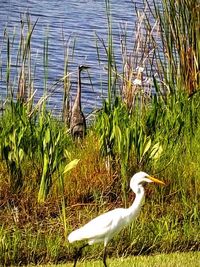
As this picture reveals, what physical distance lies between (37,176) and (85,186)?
1.32 feet

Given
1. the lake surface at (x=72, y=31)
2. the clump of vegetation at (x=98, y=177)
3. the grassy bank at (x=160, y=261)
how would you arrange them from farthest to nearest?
the lake surface at (x=72, y=31), the clump of vegetation at (x=98, y=177), the grassy bank at (x=160, y=261)

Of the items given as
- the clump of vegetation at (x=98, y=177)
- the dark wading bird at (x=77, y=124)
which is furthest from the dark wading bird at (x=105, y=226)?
the dark wading bird at (x=77, y=124)

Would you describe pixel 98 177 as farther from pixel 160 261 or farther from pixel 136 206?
pixel 136 206

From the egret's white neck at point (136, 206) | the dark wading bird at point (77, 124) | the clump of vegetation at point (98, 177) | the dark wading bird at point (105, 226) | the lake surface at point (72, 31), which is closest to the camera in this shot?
the dark wading bird at point (105, 226)

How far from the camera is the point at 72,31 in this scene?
16.9 meters

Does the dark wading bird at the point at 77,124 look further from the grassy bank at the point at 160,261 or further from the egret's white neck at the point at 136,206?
the egret's white neck at the point at 136,206

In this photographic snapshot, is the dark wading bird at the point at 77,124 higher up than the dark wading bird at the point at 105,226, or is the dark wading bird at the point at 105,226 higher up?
the dark wading bird at the point at 105,226

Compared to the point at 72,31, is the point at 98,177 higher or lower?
higher

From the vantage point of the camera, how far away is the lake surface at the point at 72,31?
527 inches

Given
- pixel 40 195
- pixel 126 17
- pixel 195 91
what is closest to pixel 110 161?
pixel 40 195

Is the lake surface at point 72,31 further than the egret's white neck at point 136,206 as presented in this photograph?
Yes

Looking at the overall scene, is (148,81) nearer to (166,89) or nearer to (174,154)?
(166,89)

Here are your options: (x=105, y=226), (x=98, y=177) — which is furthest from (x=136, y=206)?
(x=98, y=177)

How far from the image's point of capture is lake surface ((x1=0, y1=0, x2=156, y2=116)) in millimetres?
13375
